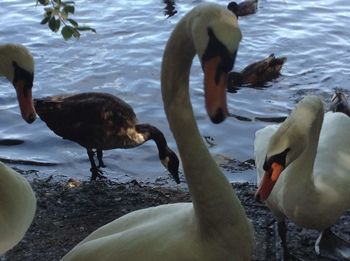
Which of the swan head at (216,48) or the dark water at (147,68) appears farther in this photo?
the dark water at (147,68)

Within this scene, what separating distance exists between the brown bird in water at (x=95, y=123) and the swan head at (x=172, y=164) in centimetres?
5

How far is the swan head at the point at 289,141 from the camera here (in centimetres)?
396

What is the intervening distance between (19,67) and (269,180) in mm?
1547

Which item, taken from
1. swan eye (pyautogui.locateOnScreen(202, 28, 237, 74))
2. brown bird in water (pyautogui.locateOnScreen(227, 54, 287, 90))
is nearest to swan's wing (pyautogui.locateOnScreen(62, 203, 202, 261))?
swan eye (pyautogui.locateOnScreen(202, 28, 237, 74))

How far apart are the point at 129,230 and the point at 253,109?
500 cm

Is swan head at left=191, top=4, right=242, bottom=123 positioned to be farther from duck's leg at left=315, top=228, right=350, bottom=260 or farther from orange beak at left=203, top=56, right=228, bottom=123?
duck's leg at left=315, top=228, right=350, bottom=260

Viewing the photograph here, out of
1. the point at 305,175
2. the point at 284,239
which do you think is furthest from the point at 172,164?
the point at 305,175

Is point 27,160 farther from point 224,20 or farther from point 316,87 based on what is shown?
point 224,20

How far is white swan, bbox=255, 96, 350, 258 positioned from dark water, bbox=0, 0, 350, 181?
1807mm

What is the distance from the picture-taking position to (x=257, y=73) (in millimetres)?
8719

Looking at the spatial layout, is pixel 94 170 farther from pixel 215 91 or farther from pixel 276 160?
pixel 215 91

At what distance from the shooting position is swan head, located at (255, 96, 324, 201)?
13.0 feet

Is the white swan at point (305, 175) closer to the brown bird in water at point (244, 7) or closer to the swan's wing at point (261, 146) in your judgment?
the swan's wing at point (261, 146)

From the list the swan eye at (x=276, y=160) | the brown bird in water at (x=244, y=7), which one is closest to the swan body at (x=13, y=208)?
the swan eye at (x=276, y=160)
